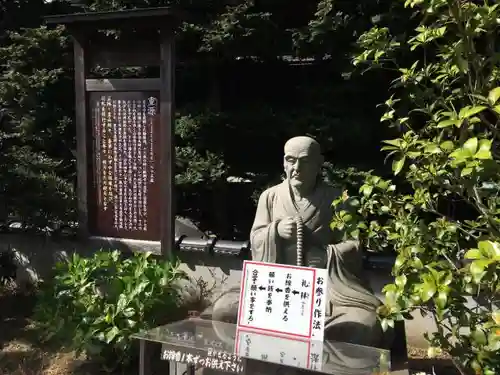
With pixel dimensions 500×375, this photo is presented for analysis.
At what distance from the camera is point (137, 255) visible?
4.54 metres

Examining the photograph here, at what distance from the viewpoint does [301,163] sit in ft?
12.3

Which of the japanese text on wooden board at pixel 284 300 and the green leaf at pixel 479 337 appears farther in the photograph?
the japanese text on wooden board at pixel 284 300

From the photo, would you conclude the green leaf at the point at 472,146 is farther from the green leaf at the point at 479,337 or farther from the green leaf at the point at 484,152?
the green leaf at the point at 479,337

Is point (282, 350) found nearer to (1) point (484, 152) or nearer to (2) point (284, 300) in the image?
(2) point (284, 300)

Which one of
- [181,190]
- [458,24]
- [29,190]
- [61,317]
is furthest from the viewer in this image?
[181,190]

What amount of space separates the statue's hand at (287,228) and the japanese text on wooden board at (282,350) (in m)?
0.99

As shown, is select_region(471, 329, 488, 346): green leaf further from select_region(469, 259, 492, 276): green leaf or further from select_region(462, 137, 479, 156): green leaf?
select_region(462, 137, 479, 156): green leaf

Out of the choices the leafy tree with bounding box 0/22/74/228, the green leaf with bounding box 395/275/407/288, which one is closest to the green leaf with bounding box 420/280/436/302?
the green leaf with bounding box 395/275/407/288

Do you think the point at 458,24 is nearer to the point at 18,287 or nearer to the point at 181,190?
the point at 181,190

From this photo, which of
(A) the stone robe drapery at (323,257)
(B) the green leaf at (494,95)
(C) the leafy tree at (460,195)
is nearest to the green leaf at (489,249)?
(C) the leafy tree at (460,195)

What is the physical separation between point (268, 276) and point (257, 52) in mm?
3657

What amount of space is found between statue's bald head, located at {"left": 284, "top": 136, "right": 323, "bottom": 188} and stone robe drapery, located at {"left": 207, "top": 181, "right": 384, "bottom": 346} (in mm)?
146

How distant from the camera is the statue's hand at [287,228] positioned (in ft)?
12.2

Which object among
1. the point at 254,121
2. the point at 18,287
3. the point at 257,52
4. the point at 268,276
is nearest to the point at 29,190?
the point at 18,287
